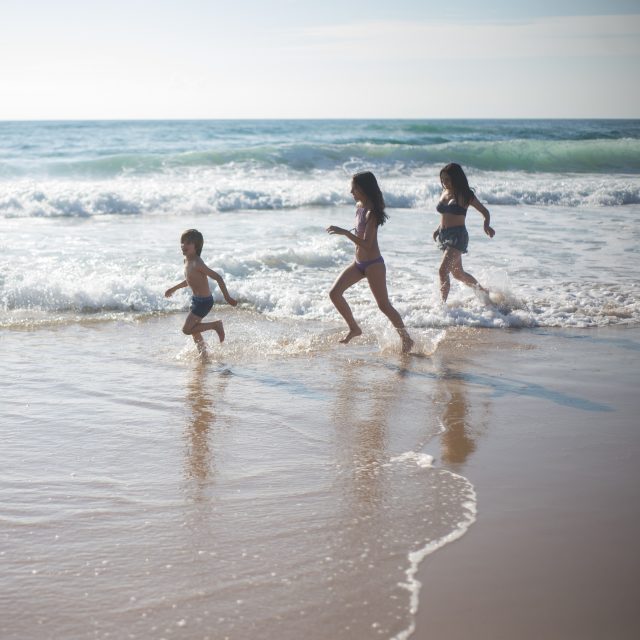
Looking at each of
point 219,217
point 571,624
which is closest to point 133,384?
point 571,624

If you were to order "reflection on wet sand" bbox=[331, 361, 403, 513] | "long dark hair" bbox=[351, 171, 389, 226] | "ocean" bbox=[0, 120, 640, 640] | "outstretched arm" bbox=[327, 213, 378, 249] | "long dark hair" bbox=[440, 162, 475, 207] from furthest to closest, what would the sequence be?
"long dark hair" bbox=[440, 162, 475, 207] → "outstretched arm" bbox=[327, 213, 378, 249] → "long dark hair" bbox=[351, 171, 389, 226] → "reflection on wet sand" bbox=[331, 361, 403, 513] → "ocean" bbox=[0, 120, 640, 640]

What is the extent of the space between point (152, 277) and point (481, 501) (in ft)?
23.1

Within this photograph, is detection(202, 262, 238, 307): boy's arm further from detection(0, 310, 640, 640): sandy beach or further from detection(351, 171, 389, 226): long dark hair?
detection(351, 171, 389, 226): long dark hair

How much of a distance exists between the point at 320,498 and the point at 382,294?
11.2ft

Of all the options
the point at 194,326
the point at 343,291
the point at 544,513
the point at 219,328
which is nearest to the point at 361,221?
the point at 343,291

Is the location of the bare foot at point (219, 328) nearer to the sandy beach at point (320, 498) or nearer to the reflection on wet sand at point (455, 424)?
the sandy beach at point (320, 498)

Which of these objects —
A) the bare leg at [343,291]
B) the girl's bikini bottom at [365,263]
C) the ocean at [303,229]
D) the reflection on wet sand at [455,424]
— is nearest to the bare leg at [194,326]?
the bare leg at [343,291]

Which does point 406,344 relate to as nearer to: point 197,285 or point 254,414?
point 197,285

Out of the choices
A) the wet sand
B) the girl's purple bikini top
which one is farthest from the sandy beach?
the girl's purple bikini top

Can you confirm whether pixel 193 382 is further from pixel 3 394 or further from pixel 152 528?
pixel 152 528

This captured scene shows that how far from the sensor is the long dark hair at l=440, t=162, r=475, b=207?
8109 mm

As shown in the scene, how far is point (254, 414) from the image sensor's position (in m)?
5.16

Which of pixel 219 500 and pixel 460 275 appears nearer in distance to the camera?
pixel 219 500

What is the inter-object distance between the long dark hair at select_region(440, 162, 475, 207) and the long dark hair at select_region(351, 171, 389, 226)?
66.2 inches
